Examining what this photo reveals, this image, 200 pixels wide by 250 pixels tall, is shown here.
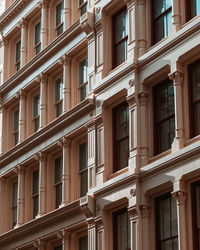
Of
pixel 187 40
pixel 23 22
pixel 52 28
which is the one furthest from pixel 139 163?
pixel 23 22

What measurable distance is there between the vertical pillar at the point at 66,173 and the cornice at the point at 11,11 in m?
8.83

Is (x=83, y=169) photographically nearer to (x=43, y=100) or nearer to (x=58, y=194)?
(x=58, y=194)

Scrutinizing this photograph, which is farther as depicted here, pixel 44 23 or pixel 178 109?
pixel 44 23

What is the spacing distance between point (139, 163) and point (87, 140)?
4.61m

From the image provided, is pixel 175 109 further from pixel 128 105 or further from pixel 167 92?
pixel 128 105

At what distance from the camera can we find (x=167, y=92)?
2444cm

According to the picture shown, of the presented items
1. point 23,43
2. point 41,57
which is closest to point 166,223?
point 41,57

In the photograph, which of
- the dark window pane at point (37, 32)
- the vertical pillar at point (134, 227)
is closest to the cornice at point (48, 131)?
the dark window pane at point (37, 32)

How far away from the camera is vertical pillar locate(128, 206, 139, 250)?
23817 mm

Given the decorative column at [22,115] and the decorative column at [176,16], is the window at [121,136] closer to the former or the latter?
the decorative column at [176,16]

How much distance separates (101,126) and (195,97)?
4769mm

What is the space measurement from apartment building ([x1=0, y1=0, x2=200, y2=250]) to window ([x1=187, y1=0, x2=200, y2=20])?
0.12 ft

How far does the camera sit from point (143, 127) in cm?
2483

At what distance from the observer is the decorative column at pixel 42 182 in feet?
101
